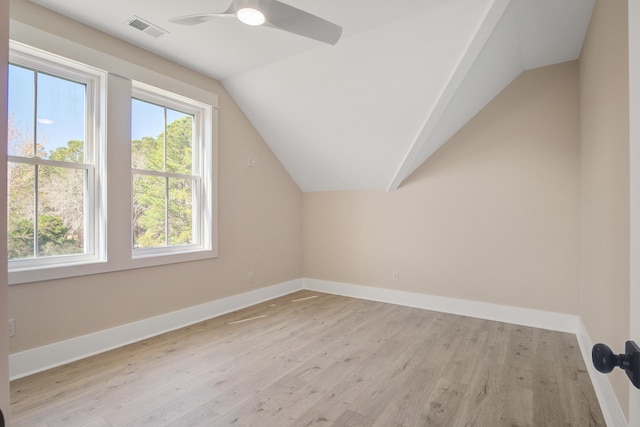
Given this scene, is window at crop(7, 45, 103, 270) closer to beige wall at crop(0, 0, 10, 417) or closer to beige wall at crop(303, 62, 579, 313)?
beige wall at crop(0, 0, 10, 417)

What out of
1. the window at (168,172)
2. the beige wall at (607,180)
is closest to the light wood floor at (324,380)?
A: the beige wall at (607,180)

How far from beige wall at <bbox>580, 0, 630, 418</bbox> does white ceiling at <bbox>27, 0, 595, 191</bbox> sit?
0.52m

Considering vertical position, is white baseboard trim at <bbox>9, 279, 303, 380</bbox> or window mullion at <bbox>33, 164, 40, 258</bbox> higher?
window mullion at <bbox>33, 164, 40, 258</bbox>

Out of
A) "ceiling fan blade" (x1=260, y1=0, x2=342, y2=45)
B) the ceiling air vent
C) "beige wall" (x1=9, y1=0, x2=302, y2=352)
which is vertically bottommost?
"beige wall" (x1=9, y1=0, x2=302, y2=352)

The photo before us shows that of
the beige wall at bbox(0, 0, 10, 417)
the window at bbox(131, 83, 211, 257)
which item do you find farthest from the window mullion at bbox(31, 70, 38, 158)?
the beige wall at bbox(0, 0, 10, 417)

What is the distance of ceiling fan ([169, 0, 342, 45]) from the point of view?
1.80 m

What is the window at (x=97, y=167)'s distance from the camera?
2.44 metres

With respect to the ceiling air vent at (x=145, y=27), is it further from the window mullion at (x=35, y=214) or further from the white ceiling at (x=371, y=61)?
the window mullion at (x=35, y=214)

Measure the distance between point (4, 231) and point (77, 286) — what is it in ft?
8.39

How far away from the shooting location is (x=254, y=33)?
2.77 metres

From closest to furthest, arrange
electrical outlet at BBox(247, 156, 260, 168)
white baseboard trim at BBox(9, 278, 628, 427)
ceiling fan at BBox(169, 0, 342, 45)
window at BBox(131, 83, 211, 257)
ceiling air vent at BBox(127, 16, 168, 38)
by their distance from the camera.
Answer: ceiling fan at BBox(169, 0, 342, 45) → white baseboard trim at BBox(9, 278, 628, 427) → ceiling air vent at BBox(127, 16, 168, 38) → window at BBox(131, 83, 211, 257) → electrical outlet at BBox(247, 156, 260, 168)

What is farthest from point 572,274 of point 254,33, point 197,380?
point 254,33

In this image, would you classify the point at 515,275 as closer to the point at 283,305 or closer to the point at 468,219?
the point at 468,219

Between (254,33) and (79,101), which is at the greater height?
(254,33)
